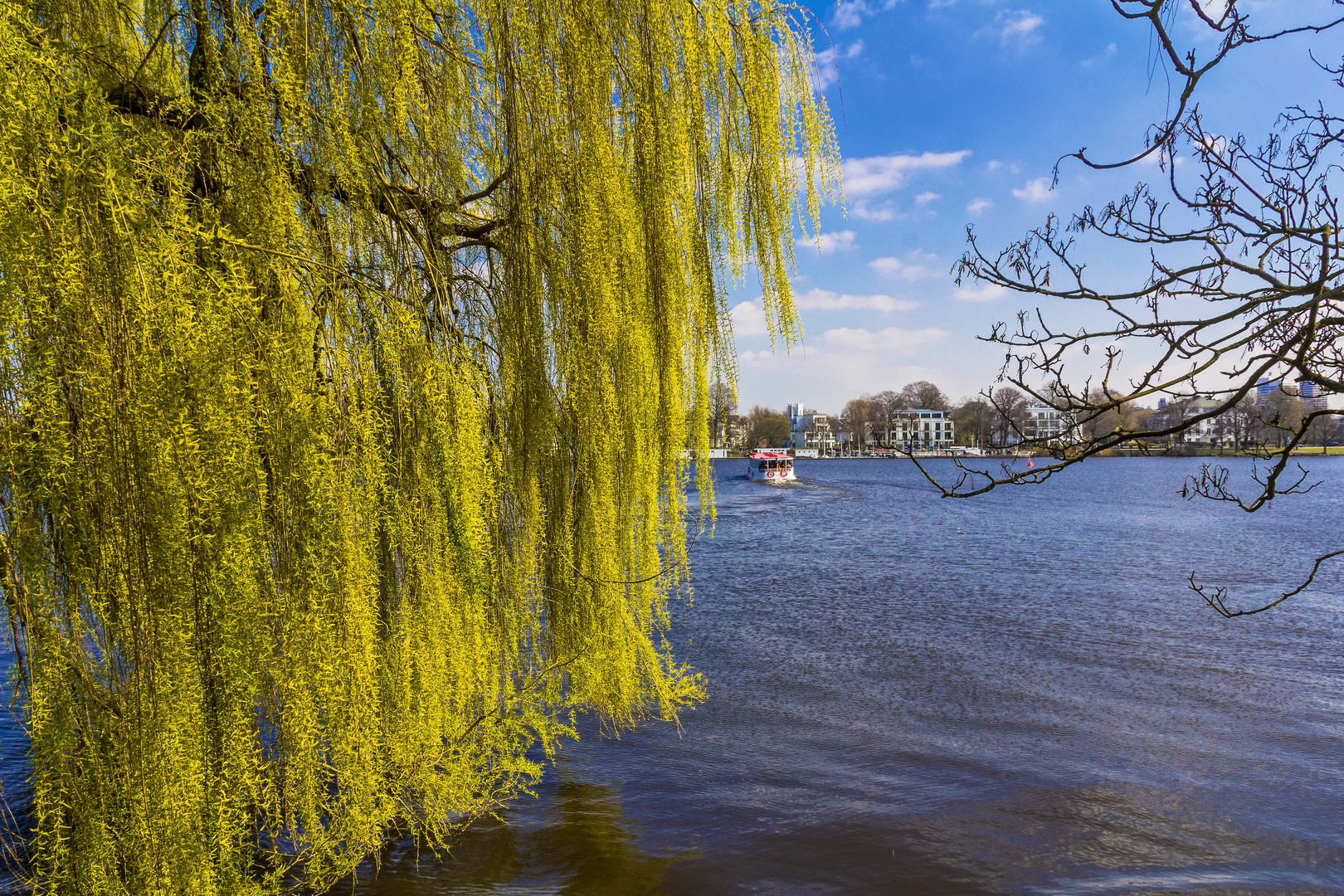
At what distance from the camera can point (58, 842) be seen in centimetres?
228

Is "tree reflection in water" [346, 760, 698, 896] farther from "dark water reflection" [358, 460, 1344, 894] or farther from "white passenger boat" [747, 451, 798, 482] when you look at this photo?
"white passenger boat" [747, 451, 798, 482]

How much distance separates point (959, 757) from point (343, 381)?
28.8ft

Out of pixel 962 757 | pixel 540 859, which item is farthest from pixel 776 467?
pixel 540 859

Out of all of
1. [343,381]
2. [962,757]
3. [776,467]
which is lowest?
[962,757]

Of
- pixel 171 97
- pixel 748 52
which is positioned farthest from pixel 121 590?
pixel 748 52

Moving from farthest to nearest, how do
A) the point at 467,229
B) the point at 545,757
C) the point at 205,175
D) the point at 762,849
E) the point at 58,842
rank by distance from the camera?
the point at 545,757 < the point at 762,849 < the point at 467,229 < the point at 205,175 < the point at 58,842

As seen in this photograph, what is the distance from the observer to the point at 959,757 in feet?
29.1

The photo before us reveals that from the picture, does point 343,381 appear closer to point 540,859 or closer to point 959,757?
point 540,859

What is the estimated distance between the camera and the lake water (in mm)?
6262

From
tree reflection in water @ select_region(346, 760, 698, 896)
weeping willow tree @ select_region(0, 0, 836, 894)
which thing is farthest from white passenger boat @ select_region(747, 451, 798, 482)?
weeping willow tree @ select_region(0, 0, 836, 894)

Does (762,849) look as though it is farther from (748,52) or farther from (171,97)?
(171,97)

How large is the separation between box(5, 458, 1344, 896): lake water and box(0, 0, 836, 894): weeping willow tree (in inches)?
126

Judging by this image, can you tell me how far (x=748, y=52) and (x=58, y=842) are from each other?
405 cm

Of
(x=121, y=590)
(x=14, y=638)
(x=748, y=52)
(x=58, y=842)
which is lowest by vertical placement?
(x=58, y=842)
